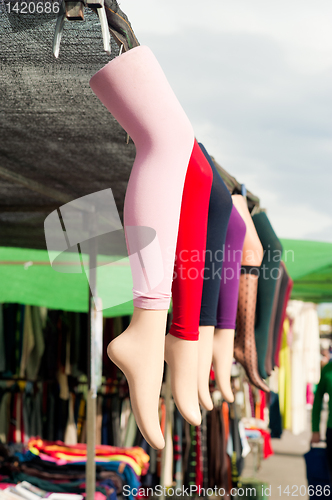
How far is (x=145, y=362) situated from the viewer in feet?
1.80

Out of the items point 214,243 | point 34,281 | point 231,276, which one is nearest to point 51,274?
point 34,281

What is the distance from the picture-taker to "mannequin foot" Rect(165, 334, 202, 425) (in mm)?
634

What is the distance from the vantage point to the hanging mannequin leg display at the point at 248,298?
1132 mm

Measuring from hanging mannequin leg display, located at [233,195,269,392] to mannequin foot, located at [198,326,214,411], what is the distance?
0.38 m

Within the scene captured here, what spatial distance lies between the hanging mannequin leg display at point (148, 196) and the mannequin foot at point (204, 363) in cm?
20

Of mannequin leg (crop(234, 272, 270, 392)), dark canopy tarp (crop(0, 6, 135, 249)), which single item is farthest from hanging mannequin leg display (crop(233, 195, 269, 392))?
dark canopy tarp (crop(0, 6, 135, 249))

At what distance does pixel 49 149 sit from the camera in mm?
1514

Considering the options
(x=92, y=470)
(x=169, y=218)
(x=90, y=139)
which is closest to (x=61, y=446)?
(x=92, y=470)

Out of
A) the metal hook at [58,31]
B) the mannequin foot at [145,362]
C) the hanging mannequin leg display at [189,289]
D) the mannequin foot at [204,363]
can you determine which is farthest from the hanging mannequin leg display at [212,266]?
the metal hook at [58,31]

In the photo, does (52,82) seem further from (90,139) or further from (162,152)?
(162,152)

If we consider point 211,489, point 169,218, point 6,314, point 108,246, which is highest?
point 169,218

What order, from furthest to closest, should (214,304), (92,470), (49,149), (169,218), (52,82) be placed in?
(92,470) → (49,149) → (52,82) → (214,304) → (169,218)

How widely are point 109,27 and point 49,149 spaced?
0.94 m

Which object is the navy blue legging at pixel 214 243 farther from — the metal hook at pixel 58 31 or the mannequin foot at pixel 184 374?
the metal hook at pixel 58 31
